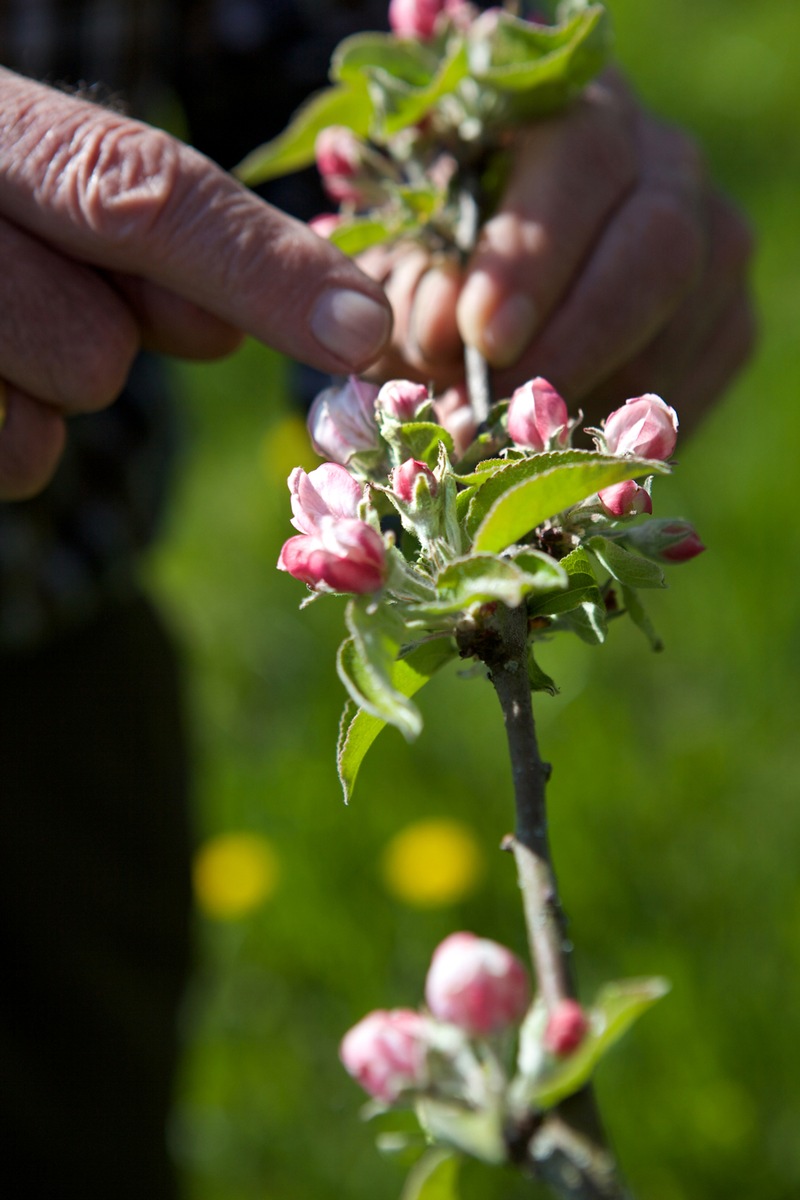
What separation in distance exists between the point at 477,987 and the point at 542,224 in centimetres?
65

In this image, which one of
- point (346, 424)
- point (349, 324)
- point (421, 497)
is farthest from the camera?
point (349, 324)

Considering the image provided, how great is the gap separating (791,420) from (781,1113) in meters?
1.35

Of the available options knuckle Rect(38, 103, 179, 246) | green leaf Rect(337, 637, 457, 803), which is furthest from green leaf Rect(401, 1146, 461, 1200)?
knuckle Rect(38, 103, 179, 246)

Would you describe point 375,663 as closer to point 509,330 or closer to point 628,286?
point 509,330

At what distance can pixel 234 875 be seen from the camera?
1.89m

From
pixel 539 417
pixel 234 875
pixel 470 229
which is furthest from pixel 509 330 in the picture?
pixel 234 875

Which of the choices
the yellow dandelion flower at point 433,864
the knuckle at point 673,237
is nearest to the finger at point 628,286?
the knuckle at point 673,237

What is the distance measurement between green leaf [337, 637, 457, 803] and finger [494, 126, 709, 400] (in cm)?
44

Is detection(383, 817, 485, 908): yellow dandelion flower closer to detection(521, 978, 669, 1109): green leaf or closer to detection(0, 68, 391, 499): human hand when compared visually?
detection(0, 68, 391, 499): human hand

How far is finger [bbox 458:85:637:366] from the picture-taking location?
2.98 feet

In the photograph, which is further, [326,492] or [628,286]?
[628,286]

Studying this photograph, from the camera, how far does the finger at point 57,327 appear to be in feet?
2.80

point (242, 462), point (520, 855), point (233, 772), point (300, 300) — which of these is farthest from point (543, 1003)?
point (242, 462)

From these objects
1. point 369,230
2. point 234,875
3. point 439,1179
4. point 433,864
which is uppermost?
point 369,230
